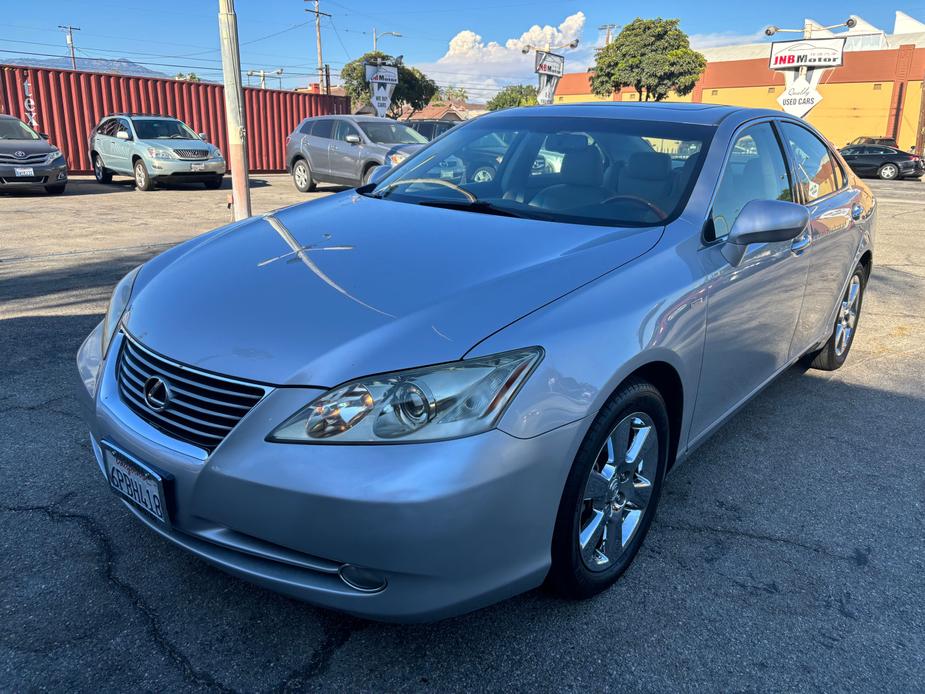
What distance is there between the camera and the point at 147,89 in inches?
813

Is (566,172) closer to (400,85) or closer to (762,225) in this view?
(762,225)

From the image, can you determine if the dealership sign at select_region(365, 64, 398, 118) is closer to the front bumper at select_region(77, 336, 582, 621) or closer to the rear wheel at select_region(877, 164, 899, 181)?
the rear wheel at select_region(877, 164, 899, 181)

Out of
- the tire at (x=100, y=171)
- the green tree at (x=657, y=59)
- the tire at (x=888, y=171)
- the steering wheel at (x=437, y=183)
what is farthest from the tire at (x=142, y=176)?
the green tree at (x=657, y=59)

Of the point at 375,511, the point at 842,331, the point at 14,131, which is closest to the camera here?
the point at 375,511

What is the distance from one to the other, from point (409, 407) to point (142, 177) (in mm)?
15852

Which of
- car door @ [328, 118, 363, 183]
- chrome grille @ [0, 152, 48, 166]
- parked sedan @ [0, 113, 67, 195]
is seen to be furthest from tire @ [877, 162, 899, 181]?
chrome grille @ [0, 152, 48, 166]

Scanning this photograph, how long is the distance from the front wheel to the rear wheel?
28.4m

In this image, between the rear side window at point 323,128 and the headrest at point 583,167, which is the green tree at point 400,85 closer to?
the rear side window at point 323,128

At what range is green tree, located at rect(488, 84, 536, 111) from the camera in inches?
3169

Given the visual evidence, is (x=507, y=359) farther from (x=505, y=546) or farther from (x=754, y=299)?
(x=754, y=299)

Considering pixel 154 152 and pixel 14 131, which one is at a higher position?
pixel 14 131

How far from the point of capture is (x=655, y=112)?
11.1 ft

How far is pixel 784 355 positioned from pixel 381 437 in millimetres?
2527

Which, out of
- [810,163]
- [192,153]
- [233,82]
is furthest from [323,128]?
[810,163]
